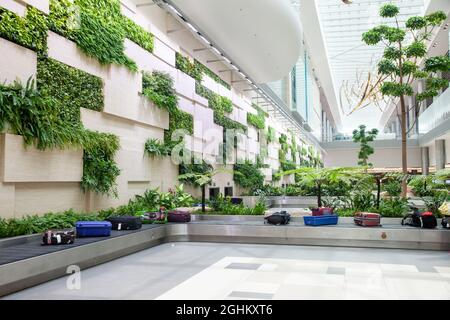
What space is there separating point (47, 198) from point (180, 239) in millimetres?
2804

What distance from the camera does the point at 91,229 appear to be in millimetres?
6371

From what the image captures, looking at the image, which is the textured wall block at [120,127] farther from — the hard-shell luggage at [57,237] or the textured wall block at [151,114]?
the hard-shell luggage at [57,237]

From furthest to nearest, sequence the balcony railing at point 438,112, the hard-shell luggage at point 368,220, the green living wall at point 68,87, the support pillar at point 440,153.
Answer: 1. the support pillar at point 440,153
2. the balcony railing at point 438,112
3. the hard-shell luggage at point 368,220
4. the green living wall at point 68,87

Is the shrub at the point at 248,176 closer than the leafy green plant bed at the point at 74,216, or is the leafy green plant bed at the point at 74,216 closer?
the leafy green plant bed at the point at 74,216

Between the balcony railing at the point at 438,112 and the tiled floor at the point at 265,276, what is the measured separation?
15906mm

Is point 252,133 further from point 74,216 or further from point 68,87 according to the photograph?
point 74,216

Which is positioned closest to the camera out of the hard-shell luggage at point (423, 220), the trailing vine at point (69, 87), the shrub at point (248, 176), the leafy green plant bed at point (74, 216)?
the leafy green plant bed at point (74, 216)

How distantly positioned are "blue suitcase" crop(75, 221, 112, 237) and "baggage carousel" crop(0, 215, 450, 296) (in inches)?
9.2

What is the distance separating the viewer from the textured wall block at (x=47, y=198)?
6.72 meters

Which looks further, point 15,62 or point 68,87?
point 68,87

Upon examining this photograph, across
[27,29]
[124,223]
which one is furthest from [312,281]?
[27,29]

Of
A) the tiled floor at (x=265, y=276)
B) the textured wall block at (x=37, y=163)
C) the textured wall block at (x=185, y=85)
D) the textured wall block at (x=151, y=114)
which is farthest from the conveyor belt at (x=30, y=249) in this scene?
the textured wall block at (x=185, y=85)

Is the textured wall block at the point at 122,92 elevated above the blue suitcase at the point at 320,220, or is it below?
above
